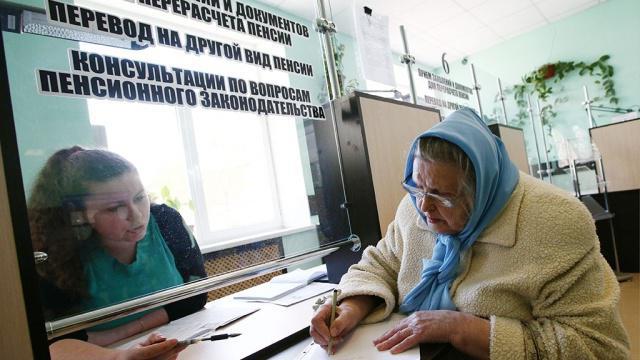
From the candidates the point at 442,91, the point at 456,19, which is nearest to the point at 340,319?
the point at 442,91

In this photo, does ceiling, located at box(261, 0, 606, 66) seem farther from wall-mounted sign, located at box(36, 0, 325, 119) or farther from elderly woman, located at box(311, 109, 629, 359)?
elderly woman, located at box(311, 109, 629, 359)

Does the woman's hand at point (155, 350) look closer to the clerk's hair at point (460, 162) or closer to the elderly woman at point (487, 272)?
Result: the elderly woman at point (487, 272)

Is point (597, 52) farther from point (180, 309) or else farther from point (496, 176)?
point (180, 309)

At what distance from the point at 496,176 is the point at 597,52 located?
5237 mm

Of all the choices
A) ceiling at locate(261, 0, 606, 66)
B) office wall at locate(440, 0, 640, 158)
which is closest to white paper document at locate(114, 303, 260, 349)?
ceiling at locate(261, 0, 606, 66)

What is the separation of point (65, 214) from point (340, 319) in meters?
0.63

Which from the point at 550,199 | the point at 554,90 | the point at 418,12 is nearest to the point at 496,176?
the point at 550,199

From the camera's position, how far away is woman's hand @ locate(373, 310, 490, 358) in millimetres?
732

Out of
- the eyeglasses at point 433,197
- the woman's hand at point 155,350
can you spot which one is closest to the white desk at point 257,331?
the woman's hand at point 155,350

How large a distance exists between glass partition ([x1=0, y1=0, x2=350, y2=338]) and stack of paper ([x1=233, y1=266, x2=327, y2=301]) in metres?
0.12

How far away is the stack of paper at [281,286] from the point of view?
46.2 inches

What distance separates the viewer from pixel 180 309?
1086 millimetres

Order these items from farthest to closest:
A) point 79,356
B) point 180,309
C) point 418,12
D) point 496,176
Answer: point 418,12
point 180,309
point 496,176
point 79,356

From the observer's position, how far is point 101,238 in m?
0.84
